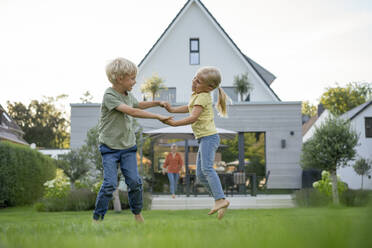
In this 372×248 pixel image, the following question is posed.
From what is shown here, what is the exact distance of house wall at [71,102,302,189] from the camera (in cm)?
1371

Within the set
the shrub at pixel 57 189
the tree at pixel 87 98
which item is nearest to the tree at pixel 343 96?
the tree at pixel 87 98

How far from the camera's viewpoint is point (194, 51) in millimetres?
18609

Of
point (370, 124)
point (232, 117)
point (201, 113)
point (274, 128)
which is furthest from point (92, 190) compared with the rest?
point (370, 124)

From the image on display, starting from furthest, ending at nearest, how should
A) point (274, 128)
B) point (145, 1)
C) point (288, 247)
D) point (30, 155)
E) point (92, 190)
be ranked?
1. point (274, 128)
2. point (145, 1)
3. point (30, 155)
4. point (92, 190)
5. point (288, 247)

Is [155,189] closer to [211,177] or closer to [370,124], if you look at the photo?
[211,177]

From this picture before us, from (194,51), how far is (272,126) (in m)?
6.77

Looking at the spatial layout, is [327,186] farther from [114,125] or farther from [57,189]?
[114,125]

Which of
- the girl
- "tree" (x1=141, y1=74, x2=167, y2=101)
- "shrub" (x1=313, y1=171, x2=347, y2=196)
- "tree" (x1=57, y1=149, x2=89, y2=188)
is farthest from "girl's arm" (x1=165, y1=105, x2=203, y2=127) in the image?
"tree" (x1=141, y1=74, x2=167, y2=101)

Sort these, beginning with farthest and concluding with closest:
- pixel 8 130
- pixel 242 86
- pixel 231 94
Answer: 1. pixel 8 130
2. pixel 231 94
3. pixel 242 86

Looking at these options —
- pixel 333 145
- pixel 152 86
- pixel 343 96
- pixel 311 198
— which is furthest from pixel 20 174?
pixel 343 96

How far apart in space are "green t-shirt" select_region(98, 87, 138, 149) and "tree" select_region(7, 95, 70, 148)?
139 feet

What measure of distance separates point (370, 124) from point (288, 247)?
25495mm

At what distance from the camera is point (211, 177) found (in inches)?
143

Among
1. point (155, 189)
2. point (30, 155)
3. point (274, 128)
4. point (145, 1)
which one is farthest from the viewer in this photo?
point (274, 128)
